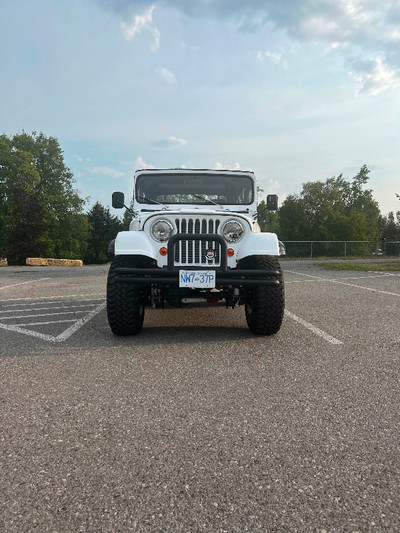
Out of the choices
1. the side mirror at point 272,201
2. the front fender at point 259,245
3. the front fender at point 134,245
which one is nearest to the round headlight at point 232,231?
the front fender at point 259,245

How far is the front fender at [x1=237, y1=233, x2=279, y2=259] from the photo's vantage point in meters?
4.88

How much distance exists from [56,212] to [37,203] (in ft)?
26.6

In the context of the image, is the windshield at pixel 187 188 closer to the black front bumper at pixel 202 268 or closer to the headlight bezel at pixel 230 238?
the headlight bezel at pixel 230 238

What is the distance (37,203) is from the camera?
39938 mm

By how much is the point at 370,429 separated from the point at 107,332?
3557 mm

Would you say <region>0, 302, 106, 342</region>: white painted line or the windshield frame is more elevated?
the windshield frame

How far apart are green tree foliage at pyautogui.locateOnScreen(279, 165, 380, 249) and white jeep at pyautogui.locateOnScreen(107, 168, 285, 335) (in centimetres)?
4981

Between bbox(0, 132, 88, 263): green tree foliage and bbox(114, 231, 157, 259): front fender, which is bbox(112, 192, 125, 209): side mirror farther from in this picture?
bbox(0, 132, 88, 263): green tree foliage

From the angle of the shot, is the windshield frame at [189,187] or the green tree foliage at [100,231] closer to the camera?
the windshield frame at [189,187]

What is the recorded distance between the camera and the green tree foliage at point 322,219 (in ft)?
175

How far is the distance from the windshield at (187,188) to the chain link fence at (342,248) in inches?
1028

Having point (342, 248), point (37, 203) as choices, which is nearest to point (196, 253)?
point (342, 248)

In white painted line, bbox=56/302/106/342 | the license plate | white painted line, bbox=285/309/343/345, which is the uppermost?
the license plate

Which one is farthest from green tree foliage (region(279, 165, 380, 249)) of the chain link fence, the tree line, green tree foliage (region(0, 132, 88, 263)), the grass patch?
the grass patch
